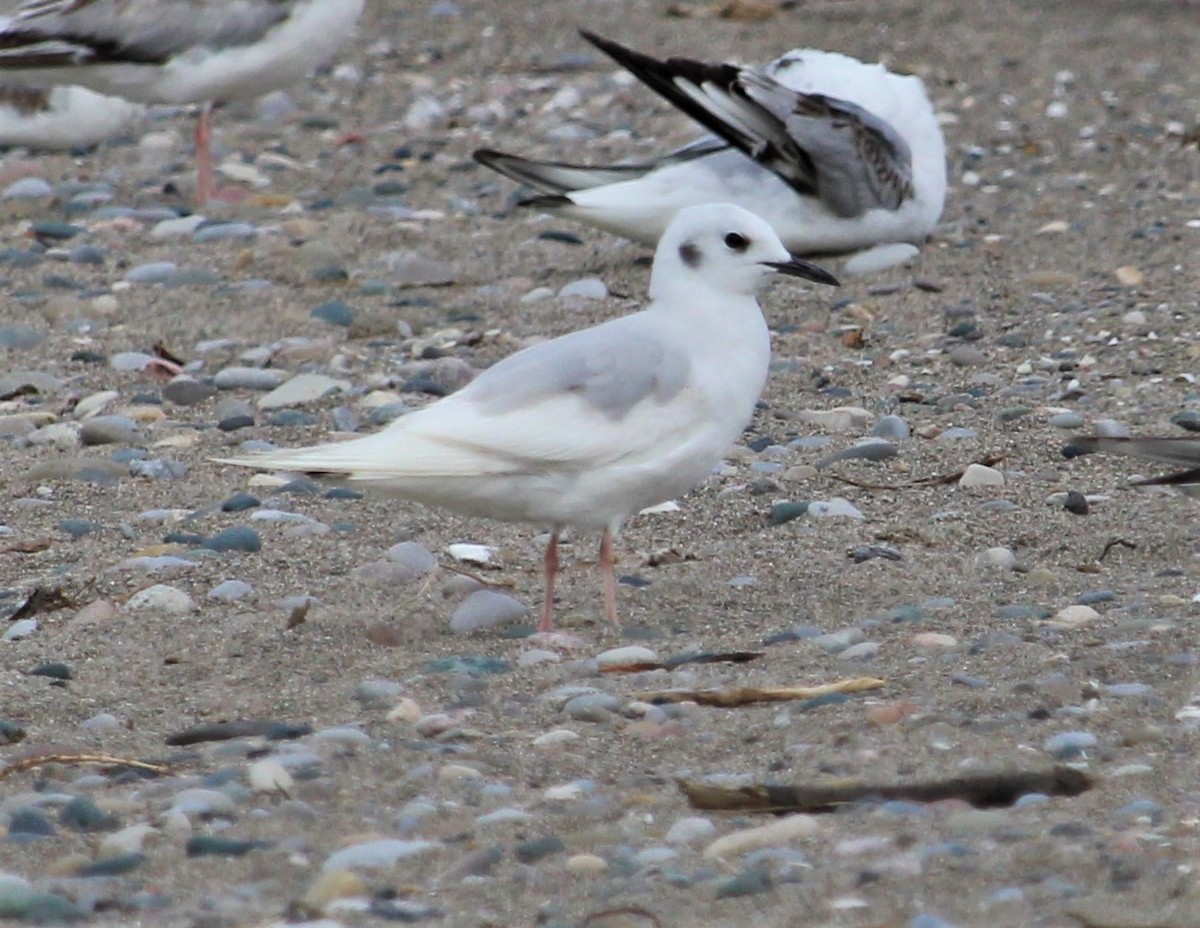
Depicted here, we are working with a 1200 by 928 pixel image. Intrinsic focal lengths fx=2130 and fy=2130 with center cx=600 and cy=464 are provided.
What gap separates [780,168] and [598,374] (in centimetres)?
318

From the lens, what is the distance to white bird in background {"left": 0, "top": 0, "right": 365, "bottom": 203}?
7977 mm

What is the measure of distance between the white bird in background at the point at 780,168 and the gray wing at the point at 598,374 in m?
2.81

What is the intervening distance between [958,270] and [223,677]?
3.98m

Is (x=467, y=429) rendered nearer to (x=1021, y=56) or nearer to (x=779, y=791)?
(x=779, y=791)

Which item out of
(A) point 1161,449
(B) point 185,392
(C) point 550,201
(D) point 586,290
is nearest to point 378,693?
(A) point 1161,449

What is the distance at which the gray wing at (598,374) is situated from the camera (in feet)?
13.3

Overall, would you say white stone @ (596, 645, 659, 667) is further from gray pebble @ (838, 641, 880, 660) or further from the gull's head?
the gull's head

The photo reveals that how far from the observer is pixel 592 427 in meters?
4.02

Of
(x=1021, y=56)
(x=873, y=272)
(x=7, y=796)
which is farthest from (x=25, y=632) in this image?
(x=1021, y=56)

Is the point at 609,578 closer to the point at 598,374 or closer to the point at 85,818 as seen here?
the point at 598,374

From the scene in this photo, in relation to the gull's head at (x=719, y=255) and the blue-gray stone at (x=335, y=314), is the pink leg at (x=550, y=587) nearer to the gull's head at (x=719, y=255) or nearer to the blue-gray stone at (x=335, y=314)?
the gull's head at (x=719, y=255)


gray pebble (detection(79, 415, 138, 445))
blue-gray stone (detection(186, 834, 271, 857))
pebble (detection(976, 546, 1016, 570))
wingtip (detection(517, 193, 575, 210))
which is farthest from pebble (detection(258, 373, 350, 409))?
blue-gray stone (detection(186, 834, 271, 857))

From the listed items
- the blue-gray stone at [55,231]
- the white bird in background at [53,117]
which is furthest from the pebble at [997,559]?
the white bird in background at [53,117]

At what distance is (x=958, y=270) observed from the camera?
7238 millimetres
